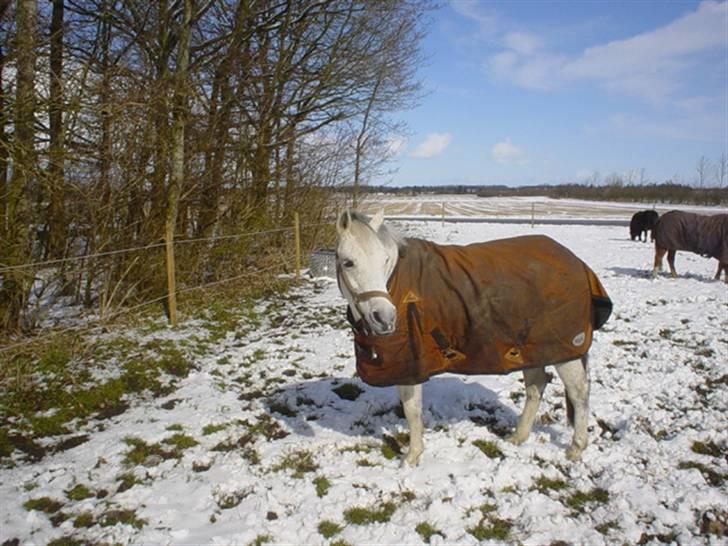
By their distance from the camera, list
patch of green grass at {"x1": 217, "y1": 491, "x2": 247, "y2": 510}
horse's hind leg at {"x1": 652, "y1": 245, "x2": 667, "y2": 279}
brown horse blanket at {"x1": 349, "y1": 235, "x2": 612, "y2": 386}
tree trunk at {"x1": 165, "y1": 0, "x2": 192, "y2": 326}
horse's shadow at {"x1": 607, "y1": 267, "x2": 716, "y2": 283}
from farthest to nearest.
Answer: horse's hind leg at {"x1": 652, "y1": 245, "x2": 667, "y2": 279} → horse's shadow at {"x1": 607, "y1": 267, "x2": 716, "y2": 283} → tree trunk at {"x1": 165, "y1": 0, "x2": 192, "y2": 326} → brown horse blanket at {"x1": 349, "y1": 235, "x2": 612, "y2": 386} → patch of green grass at {"x1": 217, "y1": 491, "x2": 247, "y2": 510}

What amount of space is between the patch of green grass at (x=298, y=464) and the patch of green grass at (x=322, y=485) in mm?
123

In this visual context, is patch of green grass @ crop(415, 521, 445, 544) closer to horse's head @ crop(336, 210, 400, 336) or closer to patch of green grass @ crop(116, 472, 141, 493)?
horse's head @ crop(336, 210, 400, 336)

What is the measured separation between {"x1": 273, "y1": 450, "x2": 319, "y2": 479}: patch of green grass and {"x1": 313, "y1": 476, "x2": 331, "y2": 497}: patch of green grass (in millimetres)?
123

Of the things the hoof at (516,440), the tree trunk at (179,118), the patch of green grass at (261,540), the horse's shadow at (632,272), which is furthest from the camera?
the horse's shadow at (632,272)

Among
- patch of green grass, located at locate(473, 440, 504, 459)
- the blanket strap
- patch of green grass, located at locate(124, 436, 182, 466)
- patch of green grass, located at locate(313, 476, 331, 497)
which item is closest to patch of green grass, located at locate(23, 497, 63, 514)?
patch of green grass, located at locate(124, 436, 182, 466)

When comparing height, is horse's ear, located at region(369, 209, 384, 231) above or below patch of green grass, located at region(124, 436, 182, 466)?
above

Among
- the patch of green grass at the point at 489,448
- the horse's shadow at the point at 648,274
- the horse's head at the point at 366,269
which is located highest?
the horse's head at the point at 366,269

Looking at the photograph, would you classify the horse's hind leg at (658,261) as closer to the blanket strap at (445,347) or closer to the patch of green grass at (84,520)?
the blanket strap at (445,347)

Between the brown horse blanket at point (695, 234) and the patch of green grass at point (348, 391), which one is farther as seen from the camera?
the brown horse blanket at point (695, 234)

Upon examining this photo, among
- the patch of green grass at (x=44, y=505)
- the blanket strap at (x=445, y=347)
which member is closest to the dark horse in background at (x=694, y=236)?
the blanket strap at (x=445, y=347)

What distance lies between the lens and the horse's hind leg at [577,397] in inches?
118

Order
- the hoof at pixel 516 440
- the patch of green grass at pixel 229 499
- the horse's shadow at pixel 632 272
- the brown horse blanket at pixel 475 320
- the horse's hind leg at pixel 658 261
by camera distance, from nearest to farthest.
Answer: the patch of green grass at pixel 229 499 < the brown horse blanket at pixel 475 320 < the hoof at pixel 516 440 < the horse's hind leg at pixel 658 261 < the horse's shadow at pixel 632 272

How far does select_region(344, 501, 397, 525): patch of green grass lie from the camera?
8.30 ft

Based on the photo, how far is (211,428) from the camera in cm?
357
